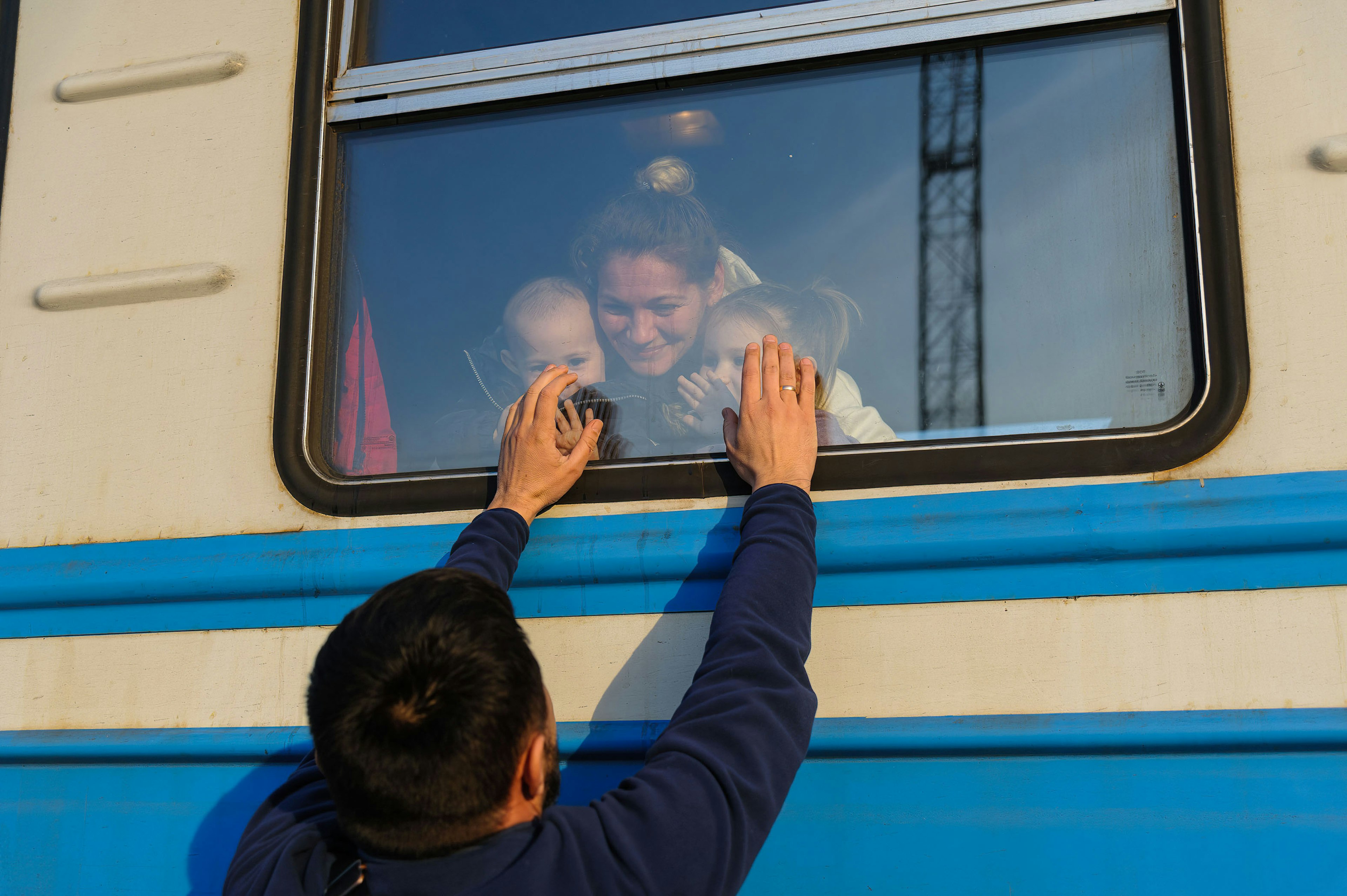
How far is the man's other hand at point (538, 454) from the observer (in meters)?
A: 1.30

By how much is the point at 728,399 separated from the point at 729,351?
74 millimetres

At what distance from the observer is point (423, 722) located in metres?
0.86

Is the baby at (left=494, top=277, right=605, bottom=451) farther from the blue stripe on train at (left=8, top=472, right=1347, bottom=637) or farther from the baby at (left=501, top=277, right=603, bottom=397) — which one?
the blue stripe on train at (left=8, top=472, right=1347, bottom=637)

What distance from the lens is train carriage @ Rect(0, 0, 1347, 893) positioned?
1125 mm

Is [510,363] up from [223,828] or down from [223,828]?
up

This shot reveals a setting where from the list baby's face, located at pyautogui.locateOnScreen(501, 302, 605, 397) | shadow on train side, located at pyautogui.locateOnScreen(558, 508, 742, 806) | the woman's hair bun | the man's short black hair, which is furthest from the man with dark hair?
the woman's hair bun

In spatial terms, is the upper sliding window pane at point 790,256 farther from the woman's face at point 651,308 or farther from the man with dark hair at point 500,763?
the man with dark hair at point 500,763

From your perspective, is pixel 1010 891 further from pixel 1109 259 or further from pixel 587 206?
→ pixel 587 206

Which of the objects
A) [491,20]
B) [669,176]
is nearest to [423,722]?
[669,176]

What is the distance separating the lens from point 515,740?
90 centimetres

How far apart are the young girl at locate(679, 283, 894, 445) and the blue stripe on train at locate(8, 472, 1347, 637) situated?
5.5 inches

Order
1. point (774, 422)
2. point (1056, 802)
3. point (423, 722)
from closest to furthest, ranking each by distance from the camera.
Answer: point (423, 722)
point (1056, 802)
point (774, 422)

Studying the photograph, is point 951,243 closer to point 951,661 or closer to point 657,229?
point 657,229

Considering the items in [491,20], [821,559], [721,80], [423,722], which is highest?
[491,20]
